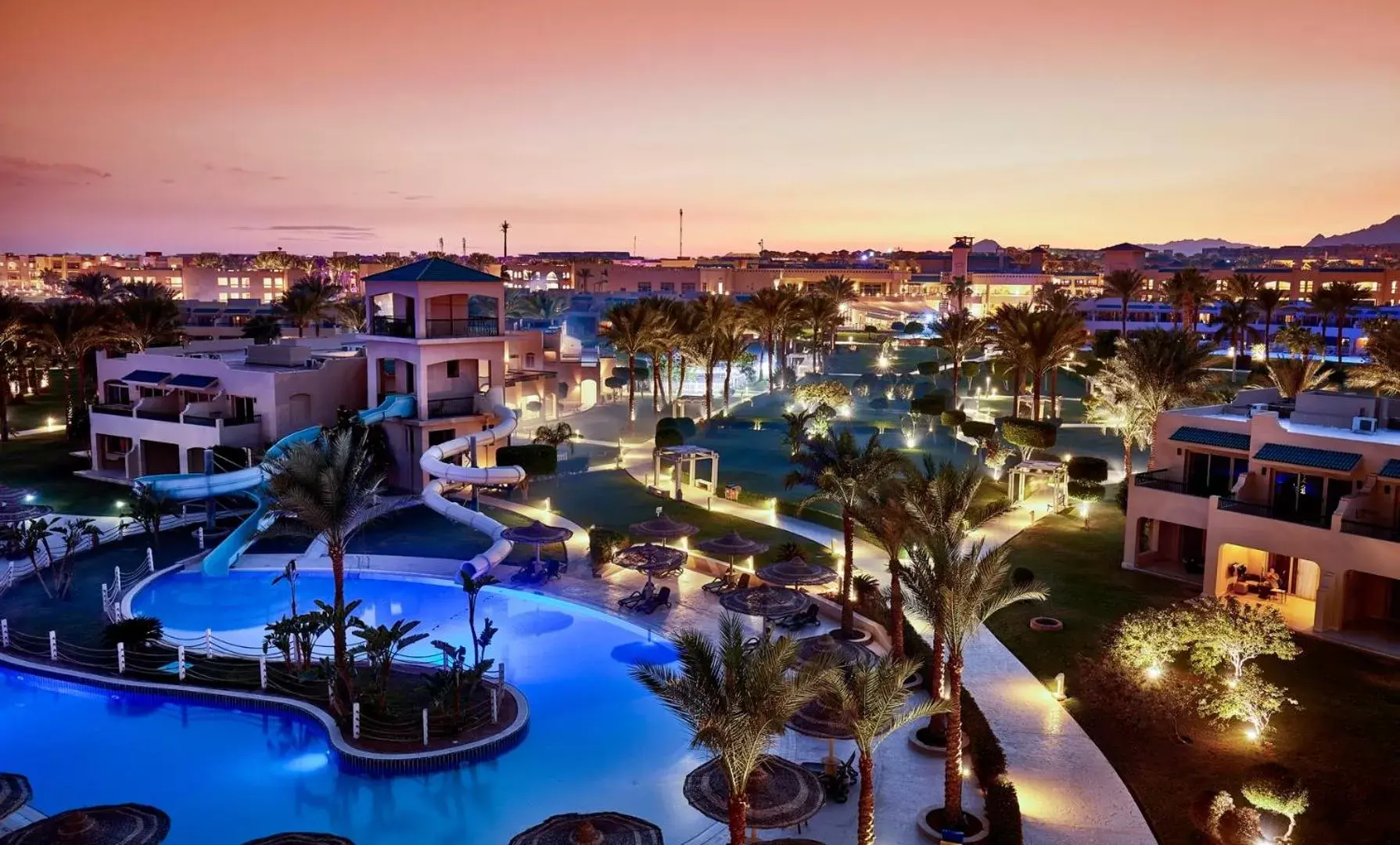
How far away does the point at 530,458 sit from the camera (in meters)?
39.7

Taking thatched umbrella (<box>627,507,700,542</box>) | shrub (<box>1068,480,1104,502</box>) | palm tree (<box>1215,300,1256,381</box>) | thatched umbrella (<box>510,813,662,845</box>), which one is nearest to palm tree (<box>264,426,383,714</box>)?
thatched umbrella (<box>510,813,662,845</box>)

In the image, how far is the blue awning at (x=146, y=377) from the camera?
139 ft

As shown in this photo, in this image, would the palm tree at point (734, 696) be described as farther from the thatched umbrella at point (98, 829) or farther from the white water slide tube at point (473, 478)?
the white water slide tube at point (473, 478)

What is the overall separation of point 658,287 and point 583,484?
8985 cm

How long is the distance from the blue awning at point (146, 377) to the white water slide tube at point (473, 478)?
12.8 metres

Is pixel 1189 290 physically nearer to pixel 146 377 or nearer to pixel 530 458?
pixel 530 458

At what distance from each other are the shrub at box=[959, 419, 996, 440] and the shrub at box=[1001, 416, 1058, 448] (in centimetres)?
413

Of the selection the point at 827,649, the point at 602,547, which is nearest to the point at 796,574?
the point at 827,649

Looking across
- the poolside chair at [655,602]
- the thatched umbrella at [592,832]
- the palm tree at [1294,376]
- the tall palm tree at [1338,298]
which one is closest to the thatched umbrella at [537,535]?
the poolside chair at [655,602]

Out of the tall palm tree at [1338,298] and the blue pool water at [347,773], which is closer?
the blue pool water at [347,773]

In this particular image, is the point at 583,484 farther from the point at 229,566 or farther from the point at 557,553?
the point at 229,566

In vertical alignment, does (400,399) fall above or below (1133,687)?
above

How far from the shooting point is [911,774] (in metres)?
18.0

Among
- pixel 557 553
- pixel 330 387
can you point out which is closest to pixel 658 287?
pixel 330 387
